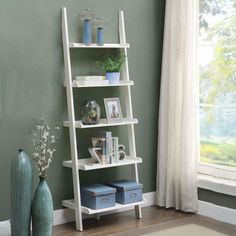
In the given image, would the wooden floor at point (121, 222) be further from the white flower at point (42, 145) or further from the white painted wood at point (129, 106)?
the white flower at point (42, 145)

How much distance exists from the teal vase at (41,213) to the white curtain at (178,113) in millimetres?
1373

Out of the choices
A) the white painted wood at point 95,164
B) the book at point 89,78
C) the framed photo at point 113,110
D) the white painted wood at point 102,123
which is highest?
the book at point 89,78

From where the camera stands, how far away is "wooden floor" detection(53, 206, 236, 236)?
4109 mm

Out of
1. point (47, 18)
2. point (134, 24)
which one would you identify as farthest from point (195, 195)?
point (47, 18)

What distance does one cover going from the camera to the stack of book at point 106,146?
4227 millimetres

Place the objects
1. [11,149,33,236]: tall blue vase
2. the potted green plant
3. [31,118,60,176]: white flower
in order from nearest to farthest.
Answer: [11,149,33,236]: tall blue vase → [31,118,60,176]: white flower → the potted green plant

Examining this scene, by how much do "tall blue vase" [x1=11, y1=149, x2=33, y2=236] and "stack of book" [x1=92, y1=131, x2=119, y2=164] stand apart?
0.72 metres

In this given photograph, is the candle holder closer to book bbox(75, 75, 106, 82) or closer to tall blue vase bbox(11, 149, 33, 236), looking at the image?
book bbox(75, 75, 106, 82)

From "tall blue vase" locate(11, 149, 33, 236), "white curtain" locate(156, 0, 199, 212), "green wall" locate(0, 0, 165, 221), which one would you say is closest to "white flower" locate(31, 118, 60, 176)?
"green wall" locate(0, 0, 165, 221)

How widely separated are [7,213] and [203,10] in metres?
2.44

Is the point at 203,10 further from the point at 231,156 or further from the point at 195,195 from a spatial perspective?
the point at 195,195

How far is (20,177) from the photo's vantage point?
3662mm

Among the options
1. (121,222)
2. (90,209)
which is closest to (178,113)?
(121,222)

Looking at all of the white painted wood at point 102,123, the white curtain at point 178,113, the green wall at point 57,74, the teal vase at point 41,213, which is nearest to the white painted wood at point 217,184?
the white curtain at point 178,113
